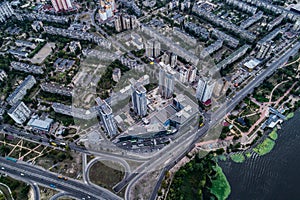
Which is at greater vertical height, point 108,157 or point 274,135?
point 274,135

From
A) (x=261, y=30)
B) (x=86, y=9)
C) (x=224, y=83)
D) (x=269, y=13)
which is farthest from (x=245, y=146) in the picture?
(x=86, y=9)

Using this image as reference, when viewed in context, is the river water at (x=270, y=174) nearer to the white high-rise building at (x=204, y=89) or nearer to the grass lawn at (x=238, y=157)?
the grass lawn at (x=238, y=157)

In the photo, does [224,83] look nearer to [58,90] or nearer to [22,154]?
[58,90]

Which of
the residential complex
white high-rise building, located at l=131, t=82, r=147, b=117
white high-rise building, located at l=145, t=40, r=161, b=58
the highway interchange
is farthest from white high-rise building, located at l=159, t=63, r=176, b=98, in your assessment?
the residential complex

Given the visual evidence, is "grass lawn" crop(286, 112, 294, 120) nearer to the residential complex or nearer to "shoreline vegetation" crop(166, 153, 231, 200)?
"shoreline vegetation" crop(166, 153, 231, 200)

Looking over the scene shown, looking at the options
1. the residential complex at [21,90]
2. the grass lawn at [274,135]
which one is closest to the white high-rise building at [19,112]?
the residential complex at [21,90]

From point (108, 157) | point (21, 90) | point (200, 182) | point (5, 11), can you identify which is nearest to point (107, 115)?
point (108, 157)

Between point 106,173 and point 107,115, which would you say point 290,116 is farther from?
point 106,173
